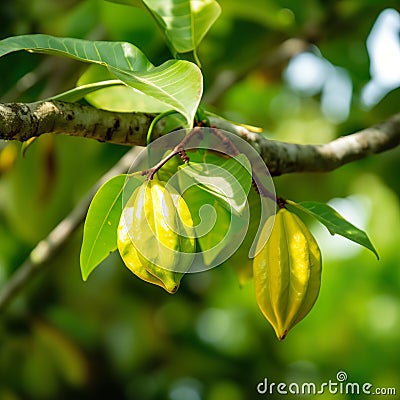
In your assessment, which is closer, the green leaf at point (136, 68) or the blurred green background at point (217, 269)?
the green leaf at point (136, 68)

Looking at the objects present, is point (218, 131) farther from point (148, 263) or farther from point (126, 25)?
point (126, 25)

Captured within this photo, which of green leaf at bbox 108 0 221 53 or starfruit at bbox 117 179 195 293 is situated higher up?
green leaf at bbox 108 0 221 53

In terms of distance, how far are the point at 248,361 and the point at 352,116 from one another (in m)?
0.79

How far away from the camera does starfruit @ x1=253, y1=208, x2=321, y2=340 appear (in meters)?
0.69

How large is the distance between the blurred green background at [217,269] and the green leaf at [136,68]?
0.54m

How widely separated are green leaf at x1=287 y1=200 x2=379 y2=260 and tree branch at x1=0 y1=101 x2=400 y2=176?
→ 0.30 feet

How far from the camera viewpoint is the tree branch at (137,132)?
61 centimetres

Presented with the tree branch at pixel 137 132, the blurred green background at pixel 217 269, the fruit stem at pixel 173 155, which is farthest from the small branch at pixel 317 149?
the blurred green background at pixel 217 269

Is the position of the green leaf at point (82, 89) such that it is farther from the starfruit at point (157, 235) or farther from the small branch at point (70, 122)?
the starfruit at point (157, 235)

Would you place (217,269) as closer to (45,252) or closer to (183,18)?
(45,252)

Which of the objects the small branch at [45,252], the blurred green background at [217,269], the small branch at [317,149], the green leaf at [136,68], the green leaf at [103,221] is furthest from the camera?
the blurred green background at [217,269]

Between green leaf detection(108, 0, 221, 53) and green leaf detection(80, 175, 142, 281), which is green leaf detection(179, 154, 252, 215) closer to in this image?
green leaf detection(80, 175, 142, 281)

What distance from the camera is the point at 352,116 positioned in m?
1.55

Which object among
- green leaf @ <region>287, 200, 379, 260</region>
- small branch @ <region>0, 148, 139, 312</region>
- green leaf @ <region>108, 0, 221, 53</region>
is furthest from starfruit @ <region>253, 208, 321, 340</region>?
small branch @ <region>0, 148, 139, 312</region>
